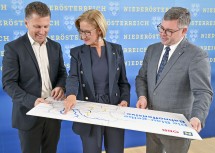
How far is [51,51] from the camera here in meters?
2.08

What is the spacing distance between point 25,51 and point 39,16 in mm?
283

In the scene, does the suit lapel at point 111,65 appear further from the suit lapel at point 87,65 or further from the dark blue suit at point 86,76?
the suit lapel at point 87,65

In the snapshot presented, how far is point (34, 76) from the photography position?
1952 mm

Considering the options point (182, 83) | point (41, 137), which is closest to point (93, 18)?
point (182, 83)

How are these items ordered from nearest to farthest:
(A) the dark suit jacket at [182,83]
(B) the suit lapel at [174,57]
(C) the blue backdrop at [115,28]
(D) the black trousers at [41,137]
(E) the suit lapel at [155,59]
A: (A) the dark suit jacket at [182,83]
(B) the suit lapel at [174,57]
(E) the suit lapel at [155,59]
(D) the black trousers at [41,137]
(C) the blue backdrop at [115,28]

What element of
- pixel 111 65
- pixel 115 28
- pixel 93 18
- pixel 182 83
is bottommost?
pixel 182 83

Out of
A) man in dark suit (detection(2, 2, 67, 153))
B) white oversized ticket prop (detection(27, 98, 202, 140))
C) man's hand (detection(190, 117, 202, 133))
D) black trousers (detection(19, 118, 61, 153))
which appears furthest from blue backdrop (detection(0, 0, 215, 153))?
man's hand (detection(190, 117, 202, 133))

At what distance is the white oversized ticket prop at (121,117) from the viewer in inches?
61.7

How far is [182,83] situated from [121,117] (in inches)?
19.5

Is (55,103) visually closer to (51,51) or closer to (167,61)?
(51,51)

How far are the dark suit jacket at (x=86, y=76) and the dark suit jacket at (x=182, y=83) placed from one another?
0.81 ft

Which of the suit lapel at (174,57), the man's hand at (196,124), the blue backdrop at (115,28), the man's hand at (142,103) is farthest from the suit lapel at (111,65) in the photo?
the blue backdrop at (115,28)

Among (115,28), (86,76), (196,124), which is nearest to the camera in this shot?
(196,124)

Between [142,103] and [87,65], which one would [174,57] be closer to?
[142,103]
